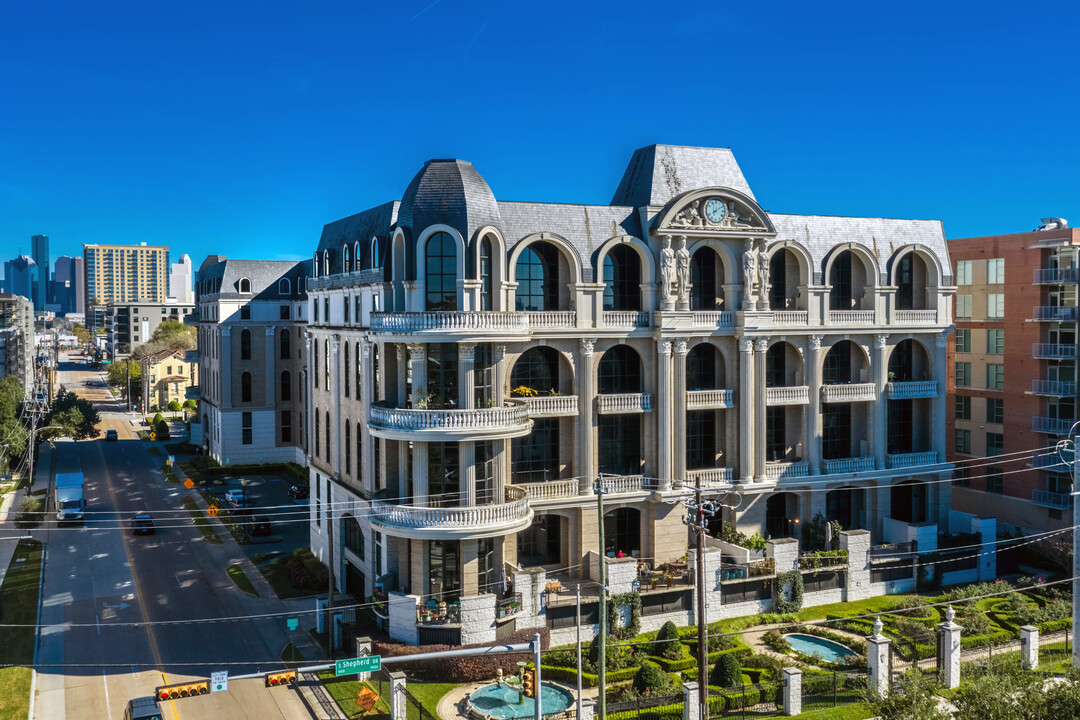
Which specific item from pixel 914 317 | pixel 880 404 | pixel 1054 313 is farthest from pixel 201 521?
pixel 1054 313

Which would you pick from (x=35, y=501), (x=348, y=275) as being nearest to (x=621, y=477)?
(x=348, y=275)

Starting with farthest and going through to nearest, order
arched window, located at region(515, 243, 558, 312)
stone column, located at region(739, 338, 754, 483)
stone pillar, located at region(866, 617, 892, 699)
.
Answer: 1. stone column, located at region(739, 338, 754, 483)
2. arched window, located at region(515, 243, 558, 312)
3. stone pillar, located at region(866, 617, 892, 699)

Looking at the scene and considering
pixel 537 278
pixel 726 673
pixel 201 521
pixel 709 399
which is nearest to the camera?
pixel 726 673

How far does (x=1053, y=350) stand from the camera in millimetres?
59875

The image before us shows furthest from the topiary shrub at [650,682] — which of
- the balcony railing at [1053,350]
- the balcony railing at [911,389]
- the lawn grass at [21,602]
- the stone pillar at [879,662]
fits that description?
the balcony railing at [1053,350]

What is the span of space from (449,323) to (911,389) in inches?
1215

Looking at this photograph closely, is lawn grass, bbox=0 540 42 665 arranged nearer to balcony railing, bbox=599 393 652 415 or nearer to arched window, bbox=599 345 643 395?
balcony railing, bbox=599 393 652 415

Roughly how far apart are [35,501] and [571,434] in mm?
45484

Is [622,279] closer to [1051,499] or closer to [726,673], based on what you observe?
[726,673]

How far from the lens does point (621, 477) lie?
160ft

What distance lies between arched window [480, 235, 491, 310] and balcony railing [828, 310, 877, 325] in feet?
72.7

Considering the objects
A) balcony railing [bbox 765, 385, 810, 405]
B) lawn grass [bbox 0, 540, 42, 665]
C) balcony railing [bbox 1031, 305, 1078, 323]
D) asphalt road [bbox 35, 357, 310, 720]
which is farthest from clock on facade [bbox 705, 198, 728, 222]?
lawn grass [bbox 0, 540, 42, 665]

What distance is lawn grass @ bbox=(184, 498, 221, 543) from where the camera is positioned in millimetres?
64062

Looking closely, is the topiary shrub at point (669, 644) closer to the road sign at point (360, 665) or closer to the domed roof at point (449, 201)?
the road sign at point (360, 665)
